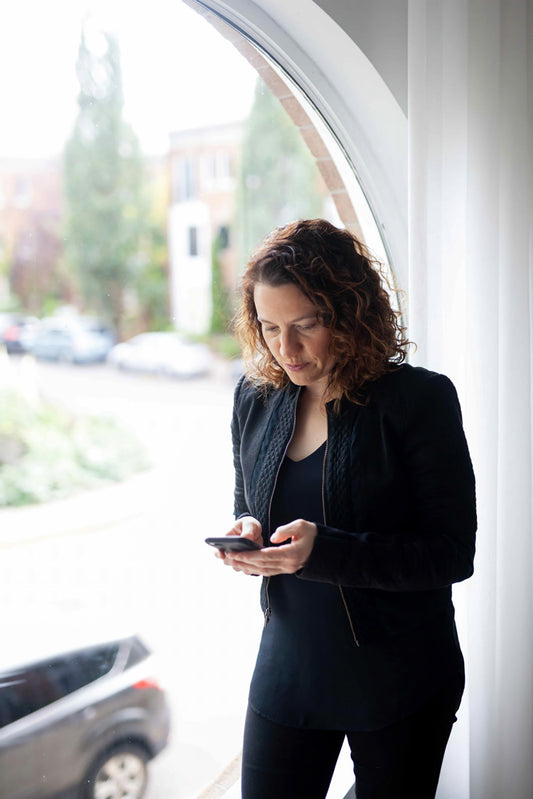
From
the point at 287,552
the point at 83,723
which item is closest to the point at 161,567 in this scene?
the point at 83,723

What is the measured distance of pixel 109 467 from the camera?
147 centimetres

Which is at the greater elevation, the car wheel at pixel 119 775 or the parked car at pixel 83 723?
the parked car at pixel 83 723

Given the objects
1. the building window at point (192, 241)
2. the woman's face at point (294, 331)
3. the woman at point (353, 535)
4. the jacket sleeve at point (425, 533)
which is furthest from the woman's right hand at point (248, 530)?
the building window at point (192, 241)

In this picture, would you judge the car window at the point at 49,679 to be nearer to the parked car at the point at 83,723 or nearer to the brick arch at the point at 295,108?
the parked car at the point at 83,723

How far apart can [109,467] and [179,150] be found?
777 mm

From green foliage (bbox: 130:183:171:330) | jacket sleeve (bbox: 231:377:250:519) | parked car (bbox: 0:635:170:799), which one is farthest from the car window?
green foliage (bbox: 130:183:171:330)

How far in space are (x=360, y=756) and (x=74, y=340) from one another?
882 millimetres

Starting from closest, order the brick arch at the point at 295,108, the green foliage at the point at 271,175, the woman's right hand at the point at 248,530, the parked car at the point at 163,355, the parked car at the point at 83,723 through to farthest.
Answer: the woman's right hand at the point at 248,530 → the parked car at the point at 83,723 → the parked car at the point at 163,355 → the brick arch at the point at 295,108 → the green foliage at the point at 271,175

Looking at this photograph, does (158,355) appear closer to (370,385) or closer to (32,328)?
(32,328)

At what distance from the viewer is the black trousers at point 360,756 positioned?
119 centimetres

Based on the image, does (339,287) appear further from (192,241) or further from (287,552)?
(192,241)

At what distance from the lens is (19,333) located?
118 centimetres

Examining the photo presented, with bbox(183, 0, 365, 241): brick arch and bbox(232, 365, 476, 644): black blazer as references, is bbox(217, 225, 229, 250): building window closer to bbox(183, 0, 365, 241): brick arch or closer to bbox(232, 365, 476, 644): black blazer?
bbox(183, 0, 365, 241): brick arch

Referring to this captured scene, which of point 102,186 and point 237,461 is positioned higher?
point 102,186
